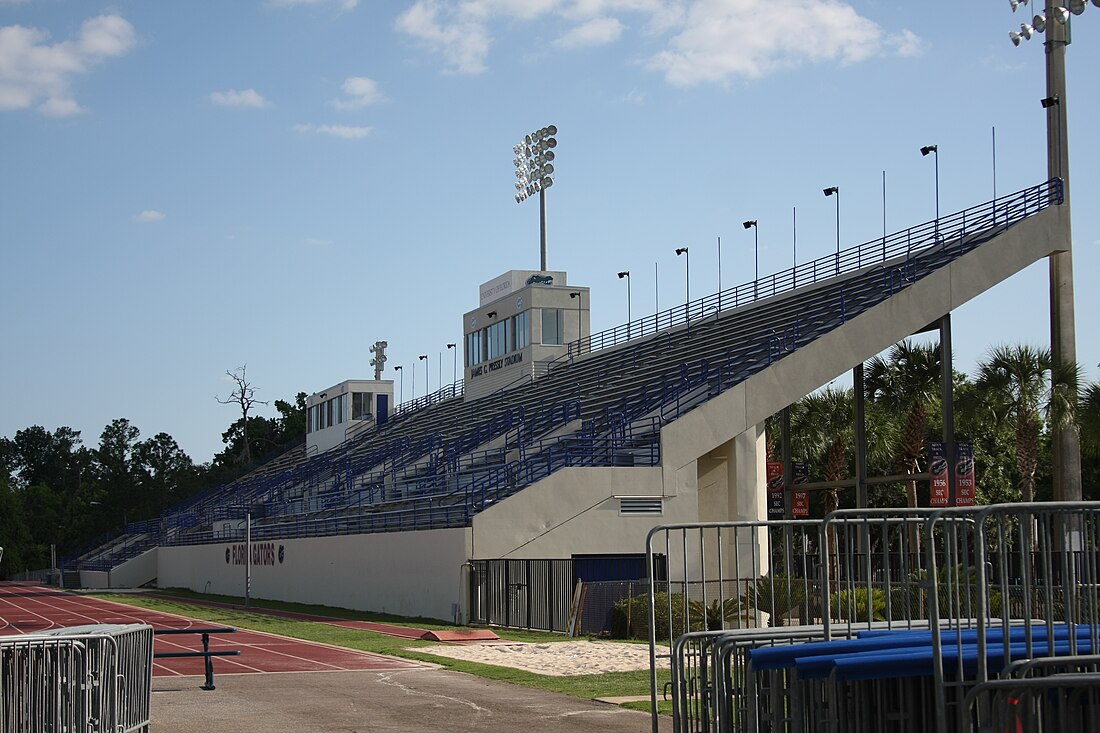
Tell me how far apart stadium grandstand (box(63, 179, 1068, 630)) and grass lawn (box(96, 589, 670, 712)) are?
1184mm

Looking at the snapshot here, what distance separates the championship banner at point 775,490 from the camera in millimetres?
47125

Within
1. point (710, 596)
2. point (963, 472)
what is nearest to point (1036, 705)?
point (710, 596)

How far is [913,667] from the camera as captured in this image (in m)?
8.03

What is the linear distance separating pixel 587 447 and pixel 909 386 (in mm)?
12696

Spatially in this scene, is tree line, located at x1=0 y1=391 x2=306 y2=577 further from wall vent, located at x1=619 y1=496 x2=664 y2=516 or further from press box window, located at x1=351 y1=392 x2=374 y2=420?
wall vent, located at x1=619 y1=496 x2=664 y2=516

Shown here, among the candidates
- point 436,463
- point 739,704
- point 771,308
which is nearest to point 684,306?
point 771,308

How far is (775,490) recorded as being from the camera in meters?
47.5

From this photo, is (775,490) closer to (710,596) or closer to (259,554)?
(710,596)

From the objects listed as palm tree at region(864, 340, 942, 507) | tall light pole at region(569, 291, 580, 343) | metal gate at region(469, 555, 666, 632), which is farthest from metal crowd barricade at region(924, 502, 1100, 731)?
tall light pole at region(569, 291, 580, 343)

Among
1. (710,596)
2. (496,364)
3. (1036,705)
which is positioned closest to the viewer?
(1036,705)

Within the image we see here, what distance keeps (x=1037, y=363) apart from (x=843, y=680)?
29300 mm

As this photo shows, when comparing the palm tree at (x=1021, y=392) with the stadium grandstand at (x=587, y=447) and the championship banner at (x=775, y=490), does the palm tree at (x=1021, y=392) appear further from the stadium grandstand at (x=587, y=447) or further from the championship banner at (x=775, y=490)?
the championship banner at (x=775, y=490)

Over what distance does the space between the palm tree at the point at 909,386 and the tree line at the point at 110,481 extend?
2060 inches

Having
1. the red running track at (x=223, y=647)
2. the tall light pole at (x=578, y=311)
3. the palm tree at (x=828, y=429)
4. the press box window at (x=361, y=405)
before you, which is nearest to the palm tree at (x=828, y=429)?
the palm tree at (x=828, y=429)
